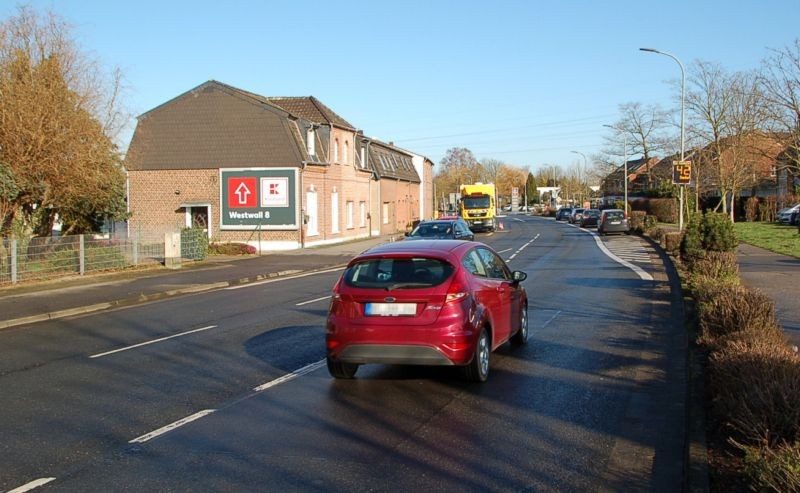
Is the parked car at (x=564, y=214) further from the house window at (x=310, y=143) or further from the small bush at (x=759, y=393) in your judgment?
the small bush at (x=759, y=393)

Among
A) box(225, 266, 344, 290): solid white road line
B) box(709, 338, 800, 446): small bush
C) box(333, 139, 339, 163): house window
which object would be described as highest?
box(333, 139, 339, 163): house window

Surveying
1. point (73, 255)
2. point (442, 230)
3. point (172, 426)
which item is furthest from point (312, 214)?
point (172, 426)

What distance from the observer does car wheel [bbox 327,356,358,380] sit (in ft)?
26.8

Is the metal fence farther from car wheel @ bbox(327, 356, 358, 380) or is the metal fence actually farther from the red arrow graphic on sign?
car wheel @ bbox(327, 356, 358, 380)

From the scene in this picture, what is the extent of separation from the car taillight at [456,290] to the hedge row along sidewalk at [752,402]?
2447mm

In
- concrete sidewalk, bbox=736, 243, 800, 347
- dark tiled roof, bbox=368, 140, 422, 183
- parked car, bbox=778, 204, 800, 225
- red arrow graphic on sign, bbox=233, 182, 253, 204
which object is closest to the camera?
concrete sidewalk, bbox=736, 243, 800, 347

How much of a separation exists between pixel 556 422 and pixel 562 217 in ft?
256

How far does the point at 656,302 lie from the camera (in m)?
14.7

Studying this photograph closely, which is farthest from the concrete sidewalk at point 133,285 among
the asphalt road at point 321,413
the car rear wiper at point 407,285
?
the car rear wiper at point 407,285

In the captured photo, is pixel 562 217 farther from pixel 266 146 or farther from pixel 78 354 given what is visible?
pixel 78 354

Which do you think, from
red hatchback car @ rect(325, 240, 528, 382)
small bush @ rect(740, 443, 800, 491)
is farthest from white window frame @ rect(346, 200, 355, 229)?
small bush @ rect(740, 443, 800, 491)

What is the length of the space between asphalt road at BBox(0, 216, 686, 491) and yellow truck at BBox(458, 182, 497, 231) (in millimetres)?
41051

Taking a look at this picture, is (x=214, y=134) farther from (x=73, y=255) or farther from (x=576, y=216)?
(x=576, y=216)

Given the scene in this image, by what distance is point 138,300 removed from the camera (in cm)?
1778
